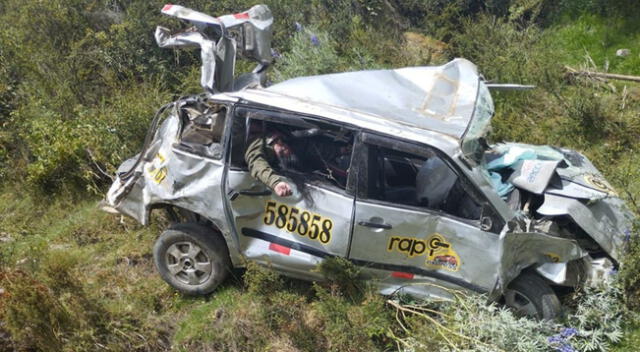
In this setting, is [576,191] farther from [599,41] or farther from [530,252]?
[599,41]

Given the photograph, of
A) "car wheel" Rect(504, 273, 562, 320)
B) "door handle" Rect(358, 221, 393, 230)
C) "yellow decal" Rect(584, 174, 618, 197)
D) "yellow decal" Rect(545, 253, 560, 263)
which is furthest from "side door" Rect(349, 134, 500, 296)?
"yellow decal" Rect(584, 174, 618, 197)

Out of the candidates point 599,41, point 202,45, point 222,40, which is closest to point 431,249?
point 222,40

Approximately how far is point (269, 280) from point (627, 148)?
16.2 feet

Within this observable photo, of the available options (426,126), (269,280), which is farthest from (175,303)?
(426,126)

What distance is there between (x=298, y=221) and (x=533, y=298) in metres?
1.97

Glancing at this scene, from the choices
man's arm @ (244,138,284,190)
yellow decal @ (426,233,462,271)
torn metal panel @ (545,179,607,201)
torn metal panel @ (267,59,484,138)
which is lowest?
Answer: yellow decal @ (426,233,462,271)

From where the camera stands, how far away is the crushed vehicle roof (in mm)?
4543

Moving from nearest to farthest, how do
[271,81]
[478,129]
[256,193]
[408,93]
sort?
[478,129] → [256,193] → [408,93] → [271,81]

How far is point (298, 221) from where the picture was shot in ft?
15.0

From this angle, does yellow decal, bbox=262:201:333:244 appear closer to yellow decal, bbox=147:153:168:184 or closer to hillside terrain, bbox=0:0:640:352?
hillside terrain, bbox=0:0:640:352

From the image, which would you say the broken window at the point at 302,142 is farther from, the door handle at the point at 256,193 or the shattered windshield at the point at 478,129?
the shattered windshield at the point at 478,129

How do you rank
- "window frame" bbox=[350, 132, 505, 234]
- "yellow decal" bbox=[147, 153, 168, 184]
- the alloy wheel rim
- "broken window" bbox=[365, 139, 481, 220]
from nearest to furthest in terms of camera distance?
"window frame" bbox=[350, 132, 505, 234], "broken window" bbox=[365, 139, 481, 220], "yellow decal" bbox=[147, 153, 168, 184], the alloy wheel rim

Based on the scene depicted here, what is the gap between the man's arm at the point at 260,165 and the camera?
4.45 meters

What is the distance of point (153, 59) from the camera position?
8664 millimetres
